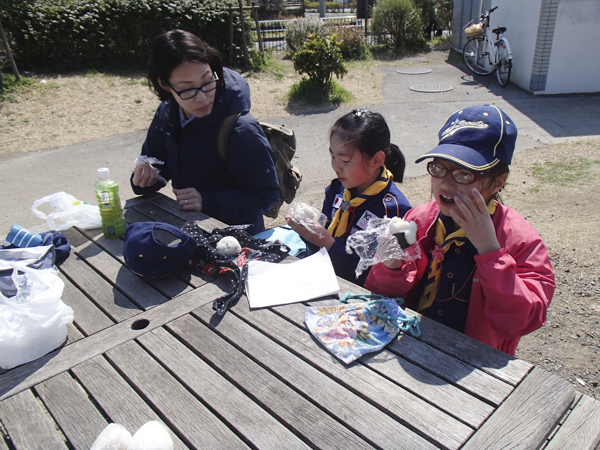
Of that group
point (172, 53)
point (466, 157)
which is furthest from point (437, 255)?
point (172, 53)

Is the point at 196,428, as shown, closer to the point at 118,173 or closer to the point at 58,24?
the point at 118,173

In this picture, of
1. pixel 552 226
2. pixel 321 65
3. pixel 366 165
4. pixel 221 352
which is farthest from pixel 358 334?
pixel 321 65

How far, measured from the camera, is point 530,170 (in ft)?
18.1

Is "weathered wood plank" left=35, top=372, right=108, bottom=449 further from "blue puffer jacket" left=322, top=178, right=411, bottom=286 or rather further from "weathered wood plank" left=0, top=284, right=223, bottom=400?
"blue puffer jacket" left=322, top=178, right=411, bottom=286

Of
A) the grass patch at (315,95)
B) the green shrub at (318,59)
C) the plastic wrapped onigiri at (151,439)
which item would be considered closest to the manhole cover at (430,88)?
the grass patch at (315,95)

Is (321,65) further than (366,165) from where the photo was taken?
Yes

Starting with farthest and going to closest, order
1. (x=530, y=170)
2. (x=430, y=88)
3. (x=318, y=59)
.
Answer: (x=430, y=88), (x=318, y=59), (x=530, y=170)

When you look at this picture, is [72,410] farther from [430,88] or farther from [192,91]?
[430,88]

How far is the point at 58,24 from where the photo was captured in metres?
9.91

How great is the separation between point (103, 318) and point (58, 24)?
33.9 ft

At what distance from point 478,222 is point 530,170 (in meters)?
4.61

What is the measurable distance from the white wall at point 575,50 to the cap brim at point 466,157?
8374 mm

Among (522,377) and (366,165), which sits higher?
(366,165)

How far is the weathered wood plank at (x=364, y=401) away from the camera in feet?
4.08
